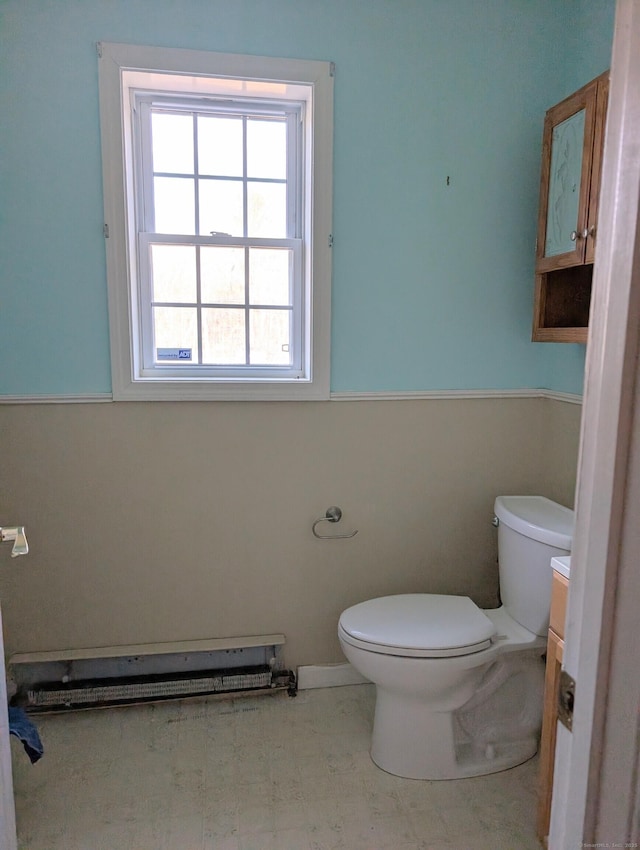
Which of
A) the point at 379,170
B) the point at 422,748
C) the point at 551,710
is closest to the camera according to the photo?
the point at 551,710

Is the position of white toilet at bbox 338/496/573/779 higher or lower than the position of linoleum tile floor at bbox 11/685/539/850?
higher

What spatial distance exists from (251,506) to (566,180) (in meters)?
1.51

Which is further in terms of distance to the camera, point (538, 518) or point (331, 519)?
point (331, 519)

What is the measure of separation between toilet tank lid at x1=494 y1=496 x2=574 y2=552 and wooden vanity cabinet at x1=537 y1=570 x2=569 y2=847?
0.26 meters

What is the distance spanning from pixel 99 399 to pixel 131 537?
50cm

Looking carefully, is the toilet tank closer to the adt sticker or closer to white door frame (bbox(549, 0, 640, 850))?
white door frame (bbox(549, 0, 640, 850))

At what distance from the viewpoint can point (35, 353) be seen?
1880 millimetres

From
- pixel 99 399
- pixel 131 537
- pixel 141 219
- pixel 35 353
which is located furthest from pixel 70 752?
pixel 141 219

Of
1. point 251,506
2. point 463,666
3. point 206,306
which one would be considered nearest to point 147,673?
point 251,506

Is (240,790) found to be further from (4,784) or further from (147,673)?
(4,784)

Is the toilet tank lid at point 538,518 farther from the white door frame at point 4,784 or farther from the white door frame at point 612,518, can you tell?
the white door frame at point 4,784

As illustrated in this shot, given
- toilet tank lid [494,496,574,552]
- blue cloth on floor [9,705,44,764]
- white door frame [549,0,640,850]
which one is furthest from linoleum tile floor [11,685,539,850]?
white door frame [549,0,640,850]

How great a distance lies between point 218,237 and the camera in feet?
6.68

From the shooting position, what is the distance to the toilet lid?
5.45 feet
